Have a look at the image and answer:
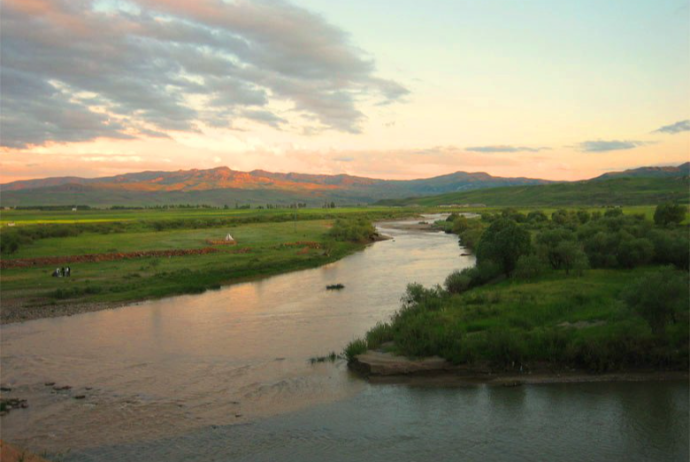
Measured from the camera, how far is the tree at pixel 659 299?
54.5 feet

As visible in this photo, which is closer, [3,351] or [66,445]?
[66,445]

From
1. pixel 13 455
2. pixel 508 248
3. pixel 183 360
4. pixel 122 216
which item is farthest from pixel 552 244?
pixel 122 216

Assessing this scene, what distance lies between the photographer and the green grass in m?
17.0

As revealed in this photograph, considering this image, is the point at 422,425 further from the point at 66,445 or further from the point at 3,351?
the point at 3,351

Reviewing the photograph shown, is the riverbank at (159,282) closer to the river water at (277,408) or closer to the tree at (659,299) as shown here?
the river water at (277,408)

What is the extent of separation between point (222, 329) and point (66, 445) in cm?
1088

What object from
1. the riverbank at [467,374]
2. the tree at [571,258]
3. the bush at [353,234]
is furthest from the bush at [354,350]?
the bush at [353,234]

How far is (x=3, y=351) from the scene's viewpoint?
69.9 ft

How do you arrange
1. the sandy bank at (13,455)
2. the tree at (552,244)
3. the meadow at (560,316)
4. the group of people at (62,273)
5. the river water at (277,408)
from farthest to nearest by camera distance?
the group of people at (62,273), the tree at (552,244), the meadow at (560,316), the river water at (277,408), the sandy bank at (13,455)

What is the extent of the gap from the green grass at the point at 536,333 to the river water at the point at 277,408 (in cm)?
132

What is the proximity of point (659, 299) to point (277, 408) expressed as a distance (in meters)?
12.1

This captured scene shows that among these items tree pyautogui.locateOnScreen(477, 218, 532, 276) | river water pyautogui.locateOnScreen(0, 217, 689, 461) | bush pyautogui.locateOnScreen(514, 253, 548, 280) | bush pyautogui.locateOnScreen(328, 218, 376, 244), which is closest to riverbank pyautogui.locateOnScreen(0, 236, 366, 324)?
river water pyautogui.locateOnScreen(0, 217, 689, 461)

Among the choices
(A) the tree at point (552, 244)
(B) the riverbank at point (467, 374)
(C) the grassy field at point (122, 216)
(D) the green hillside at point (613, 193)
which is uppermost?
(D) the green hillside at point (613, 193)

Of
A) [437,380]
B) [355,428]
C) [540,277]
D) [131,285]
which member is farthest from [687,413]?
[131,285]
